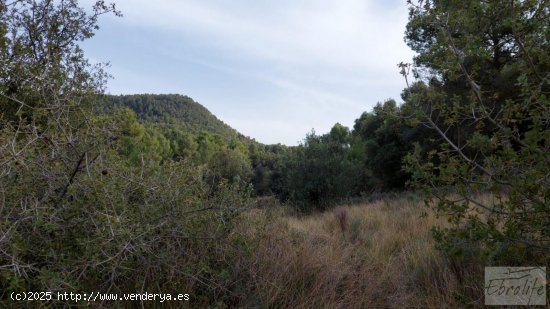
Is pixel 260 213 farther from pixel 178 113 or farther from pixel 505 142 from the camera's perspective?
pixel 178 113

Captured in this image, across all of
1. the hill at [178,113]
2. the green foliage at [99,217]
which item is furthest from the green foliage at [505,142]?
the hill at [178,113]

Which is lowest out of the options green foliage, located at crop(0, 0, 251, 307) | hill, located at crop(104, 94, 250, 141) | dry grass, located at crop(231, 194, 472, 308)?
dry grass, located at crop(231, 194, 472, 308)

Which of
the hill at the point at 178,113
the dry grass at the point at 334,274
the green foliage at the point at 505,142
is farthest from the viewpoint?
the hill at the point at 178,113

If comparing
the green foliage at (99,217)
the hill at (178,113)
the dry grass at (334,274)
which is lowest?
the dry grass at (334,274)

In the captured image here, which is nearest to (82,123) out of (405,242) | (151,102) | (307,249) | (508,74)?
(307,249)

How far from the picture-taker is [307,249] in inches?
142

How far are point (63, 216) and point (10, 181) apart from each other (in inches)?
15.4

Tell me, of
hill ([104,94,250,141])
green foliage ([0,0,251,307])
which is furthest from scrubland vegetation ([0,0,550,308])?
hill ([104,94,250,141])

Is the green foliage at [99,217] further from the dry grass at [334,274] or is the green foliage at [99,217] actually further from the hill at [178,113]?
the hill at [178,113]

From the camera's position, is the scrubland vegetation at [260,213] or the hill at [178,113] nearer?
the scrubland vegetation at [260,213]

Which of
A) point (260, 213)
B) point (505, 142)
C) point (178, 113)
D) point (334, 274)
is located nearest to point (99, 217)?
point (260, 213)

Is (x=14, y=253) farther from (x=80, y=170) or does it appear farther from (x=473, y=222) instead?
(x=473, y=222)

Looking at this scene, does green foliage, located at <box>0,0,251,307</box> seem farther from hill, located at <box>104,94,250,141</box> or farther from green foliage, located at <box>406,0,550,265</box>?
hill, located at <box>104,94,250,141</box>

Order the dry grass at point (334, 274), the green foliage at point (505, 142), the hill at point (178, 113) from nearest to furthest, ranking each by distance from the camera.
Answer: the green foliage at point (505, 142) < the dry grass at point (334, 274) < the hill at point (178, 113)
